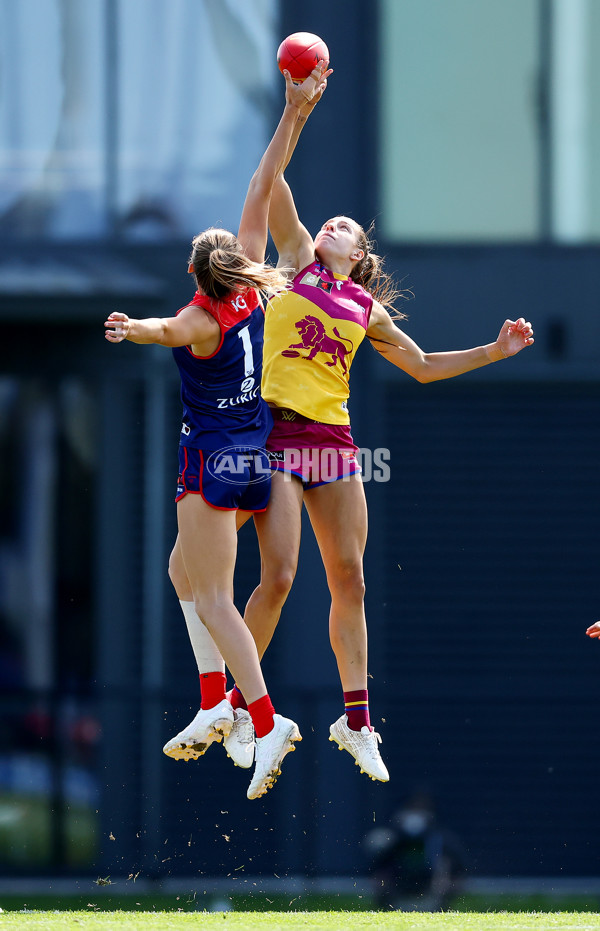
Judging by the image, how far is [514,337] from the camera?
6664 millimetres

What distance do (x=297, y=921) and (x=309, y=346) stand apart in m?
2.75

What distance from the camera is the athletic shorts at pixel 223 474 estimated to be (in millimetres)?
5934

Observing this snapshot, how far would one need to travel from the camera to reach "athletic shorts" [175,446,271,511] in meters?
5.93

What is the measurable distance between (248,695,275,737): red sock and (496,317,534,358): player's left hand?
6.74 ft

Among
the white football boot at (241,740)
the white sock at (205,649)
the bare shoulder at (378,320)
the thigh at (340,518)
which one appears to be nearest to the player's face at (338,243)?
the bare shoulder at (378,320)

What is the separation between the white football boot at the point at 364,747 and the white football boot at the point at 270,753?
57 centimetres

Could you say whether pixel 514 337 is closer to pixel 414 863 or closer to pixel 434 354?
pixel 434 354

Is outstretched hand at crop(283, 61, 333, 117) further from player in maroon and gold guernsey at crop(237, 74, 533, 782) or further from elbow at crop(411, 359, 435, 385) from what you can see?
elbow at crop(411, 359, 435, 385)

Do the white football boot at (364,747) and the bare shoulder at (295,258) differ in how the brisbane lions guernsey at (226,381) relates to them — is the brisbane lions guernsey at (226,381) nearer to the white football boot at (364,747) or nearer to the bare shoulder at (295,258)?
the bare shoulder at (295,258)

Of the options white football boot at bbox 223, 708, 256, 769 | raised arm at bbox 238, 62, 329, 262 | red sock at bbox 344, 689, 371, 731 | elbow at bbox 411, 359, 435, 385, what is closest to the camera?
raised arm at bbox 238, 62, 329, 262

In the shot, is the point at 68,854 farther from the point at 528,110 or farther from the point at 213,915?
the point at 528,110

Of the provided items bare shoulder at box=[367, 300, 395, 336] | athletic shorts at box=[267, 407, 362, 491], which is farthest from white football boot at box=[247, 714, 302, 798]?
bare shoulder at box=[367, 300, 395, 336]

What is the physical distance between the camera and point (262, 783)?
5812mm

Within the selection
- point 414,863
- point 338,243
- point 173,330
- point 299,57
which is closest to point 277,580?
point 173,330
